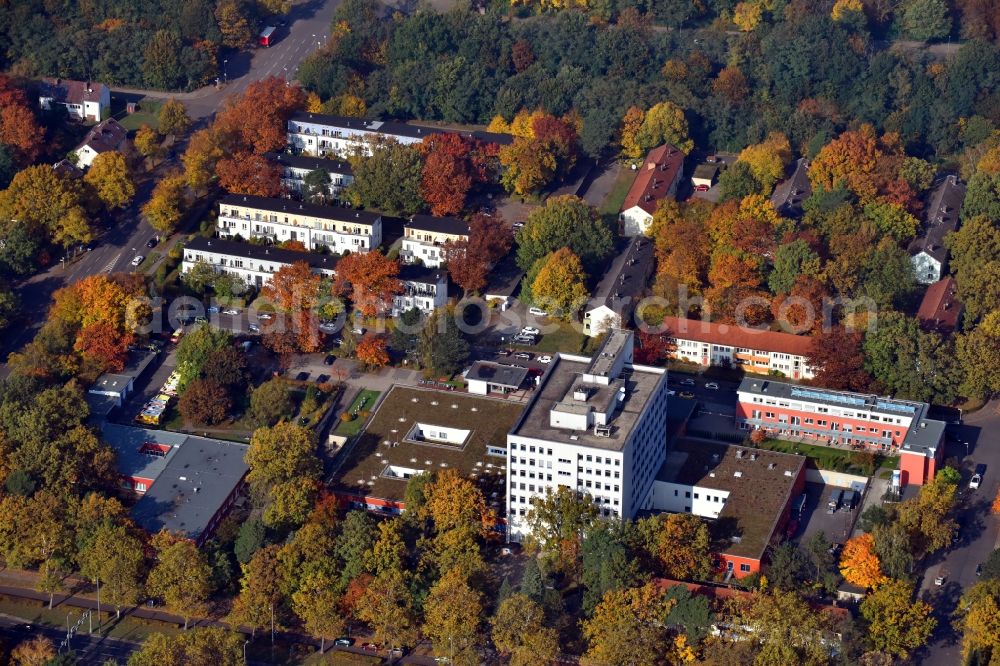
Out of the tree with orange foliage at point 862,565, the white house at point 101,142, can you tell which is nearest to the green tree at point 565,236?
the white house at point 101,142

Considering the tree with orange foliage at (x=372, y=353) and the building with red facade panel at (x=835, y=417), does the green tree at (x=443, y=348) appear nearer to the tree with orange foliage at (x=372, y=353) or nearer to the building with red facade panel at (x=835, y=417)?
the tree with orange foliage at (x=372, y=353)

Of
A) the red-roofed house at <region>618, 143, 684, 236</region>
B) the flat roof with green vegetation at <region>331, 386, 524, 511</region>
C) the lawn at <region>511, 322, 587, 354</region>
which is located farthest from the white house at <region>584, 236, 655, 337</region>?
the flat roof with green vegetation at <region>331, 386, 524, 511</region>

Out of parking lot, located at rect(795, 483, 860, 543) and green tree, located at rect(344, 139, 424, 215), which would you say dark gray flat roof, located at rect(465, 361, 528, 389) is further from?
green tree, located at rect(344, 139, 424, 215)

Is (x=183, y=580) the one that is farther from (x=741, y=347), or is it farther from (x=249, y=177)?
(x=249, y=177)

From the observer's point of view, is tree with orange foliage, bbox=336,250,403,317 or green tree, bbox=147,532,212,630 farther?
tree with orange foliage, bbox=336,250,403,317

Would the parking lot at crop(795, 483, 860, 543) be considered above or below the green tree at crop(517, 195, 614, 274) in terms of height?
below

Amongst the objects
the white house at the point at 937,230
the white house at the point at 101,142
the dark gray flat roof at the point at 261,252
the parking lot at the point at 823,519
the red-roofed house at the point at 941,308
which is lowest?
the parking lot at the point at 823,519
